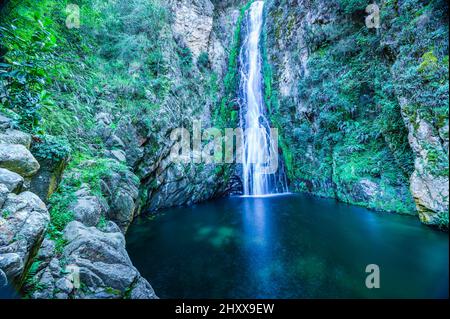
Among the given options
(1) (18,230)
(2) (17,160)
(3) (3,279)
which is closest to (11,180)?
(2) (17,160)

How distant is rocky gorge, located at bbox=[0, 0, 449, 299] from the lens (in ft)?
10.1

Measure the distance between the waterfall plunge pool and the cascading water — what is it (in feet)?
17.1

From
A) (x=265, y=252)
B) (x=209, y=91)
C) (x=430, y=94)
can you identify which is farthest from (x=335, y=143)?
(x=209, y=91)

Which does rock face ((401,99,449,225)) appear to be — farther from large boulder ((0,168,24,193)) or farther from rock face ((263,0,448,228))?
large boulder ((0,168,24,193))

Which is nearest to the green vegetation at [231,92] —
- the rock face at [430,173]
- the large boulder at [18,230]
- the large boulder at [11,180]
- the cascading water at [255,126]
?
the cascading water at [255,126]

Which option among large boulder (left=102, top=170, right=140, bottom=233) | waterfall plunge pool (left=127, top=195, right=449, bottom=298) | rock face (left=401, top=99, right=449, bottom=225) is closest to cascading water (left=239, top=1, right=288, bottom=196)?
waterfall plunge pool (left=127, top=195, right=449, bottom=298)

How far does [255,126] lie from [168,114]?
7118mm

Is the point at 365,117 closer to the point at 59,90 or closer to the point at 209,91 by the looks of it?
the point at 209,91

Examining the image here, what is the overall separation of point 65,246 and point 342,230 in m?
7.35

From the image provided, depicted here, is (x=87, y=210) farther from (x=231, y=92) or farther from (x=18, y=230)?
(x=231, y=92)

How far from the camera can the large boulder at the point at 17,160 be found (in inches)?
→ 122

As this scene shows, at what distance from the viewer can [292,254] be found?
5.74 m

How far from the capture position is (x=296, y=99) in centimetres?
1352

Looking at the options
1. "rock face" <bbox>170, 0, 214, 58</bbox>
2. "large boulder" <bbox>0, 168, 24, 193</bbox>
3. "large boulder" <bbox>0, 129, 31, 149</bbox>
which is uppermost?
"rock face" <bbox>170, 0, 214, 58</bbox>
